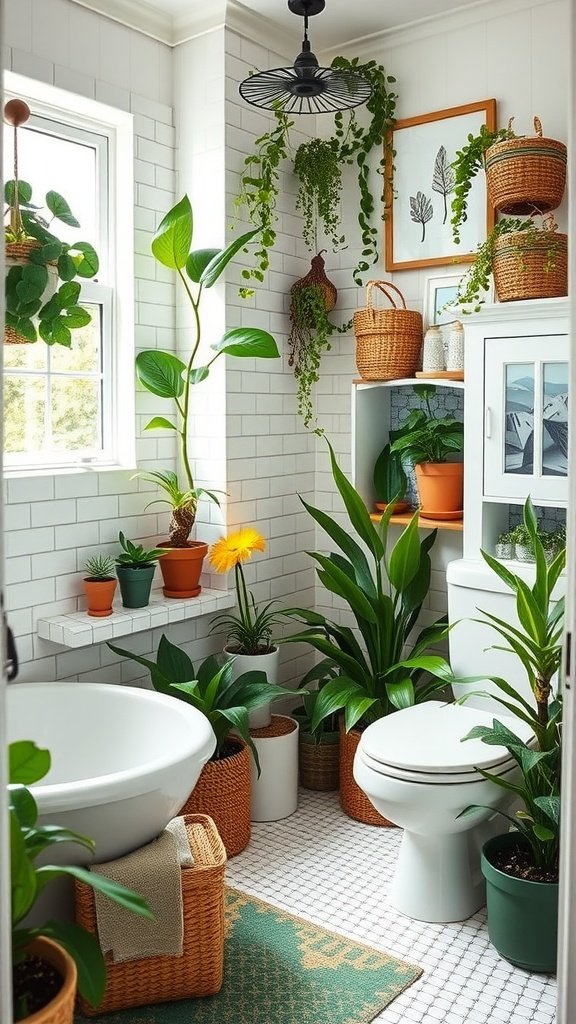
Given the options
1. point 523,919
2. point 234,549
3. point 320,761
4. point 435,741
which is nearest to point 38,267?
point 234,549

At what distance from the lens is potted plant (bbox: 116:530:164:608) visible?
3.24 meters

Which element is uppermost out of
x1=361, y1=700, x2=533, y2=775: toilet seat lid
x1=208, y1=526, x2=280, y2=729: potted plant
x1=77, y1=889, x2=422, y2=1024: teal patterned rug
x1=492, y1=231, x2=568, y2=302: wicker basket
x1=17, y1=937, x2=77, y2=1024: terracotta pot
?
x1=492, y1=231, x2=568, y2=302: wicker basket

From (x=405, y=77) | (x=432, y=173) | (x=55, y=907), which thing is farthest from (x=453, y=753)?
(x=405, y=77)

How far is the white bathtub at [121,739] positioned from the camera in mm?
2318

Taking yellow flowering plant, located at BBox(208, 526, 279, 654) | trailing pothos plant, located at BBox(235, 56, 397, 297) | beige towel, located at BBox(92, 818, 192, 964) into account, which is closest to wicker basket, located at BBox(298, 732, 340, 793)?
yellow flowering plant, located at BBox(208, 526, 279, 654)

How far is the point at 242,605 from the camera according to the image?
359 centimetres

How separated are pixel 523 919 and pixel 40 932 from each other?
4.50 feet

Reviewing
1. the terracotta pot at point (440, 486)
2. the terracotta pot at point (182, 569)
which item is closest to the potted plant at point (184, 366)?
the terracotta pot at point (182, 569)

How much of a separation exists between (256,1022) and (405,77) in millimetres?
3223

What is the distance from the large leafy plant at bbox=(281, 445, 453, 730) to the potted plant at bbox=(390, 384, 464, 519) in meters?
0.16

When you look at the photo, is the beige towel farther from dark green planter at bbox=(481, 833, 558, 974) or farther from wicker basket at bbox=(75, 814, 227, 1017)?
dark green planter at bbox=(481, 833, 558, 974)

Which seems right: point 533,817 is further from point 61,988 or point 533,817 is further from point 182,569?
point 182,569

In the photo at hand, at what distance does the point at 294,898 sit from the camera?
2877mm

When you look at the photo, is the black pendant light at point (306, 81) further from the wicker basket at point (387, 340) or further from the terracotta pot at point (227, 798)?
the terracotta pot at point (227, 798)
